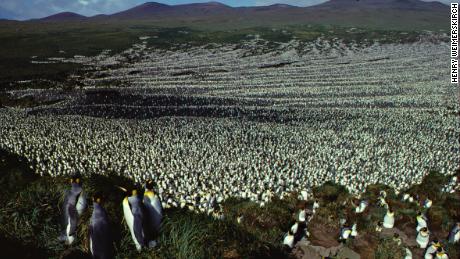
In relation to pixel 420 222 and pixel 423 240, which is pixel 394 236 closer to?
pixel 423 240

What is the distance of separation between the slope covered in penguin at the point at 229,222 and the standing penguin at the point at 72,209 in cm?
2

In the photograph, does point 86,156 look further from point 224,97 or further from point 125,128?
point 224,97

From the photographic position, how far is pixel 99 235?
650 centimetres

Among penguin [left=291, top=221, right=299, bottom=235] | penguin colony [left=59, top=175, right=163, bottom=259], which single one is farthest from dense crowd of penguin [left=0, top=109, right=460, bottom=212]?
penguin colony [left=59, top=175, right=163, bottom=259]

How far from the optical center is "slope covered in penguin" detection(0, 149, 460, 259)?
273 inches

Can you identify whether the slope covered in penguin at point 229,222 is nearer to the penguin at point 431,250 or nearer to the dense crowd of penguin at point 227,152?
the penguin at point 431,250

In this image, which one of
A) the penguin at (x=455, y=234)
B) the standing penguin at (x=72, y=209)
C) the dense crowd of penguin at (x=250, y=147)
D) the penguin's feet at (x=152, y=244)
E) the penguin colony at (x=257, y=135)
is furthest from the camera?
the penguin colony at (x=257, y=135)

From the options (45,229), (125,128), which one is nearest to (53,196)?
(45,229)

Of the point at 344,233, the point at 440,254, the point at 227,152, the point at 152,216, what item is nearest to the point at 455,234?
the point at 440,254

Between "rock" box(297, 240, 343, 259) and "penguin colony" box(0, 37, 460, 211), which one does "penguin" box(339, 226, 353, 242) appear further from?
"penguin colony" box(0, 37, 460, 211)

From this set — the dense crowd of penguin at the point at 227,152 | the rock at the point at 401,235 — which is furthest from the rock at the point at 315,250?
the dense crowd of penguin at the point at 227,152

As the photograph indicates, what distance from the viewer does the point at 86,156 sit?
25.2 meters

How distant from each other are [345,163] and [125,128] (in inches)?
621

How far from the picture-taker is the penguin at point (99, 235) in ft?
21.2
